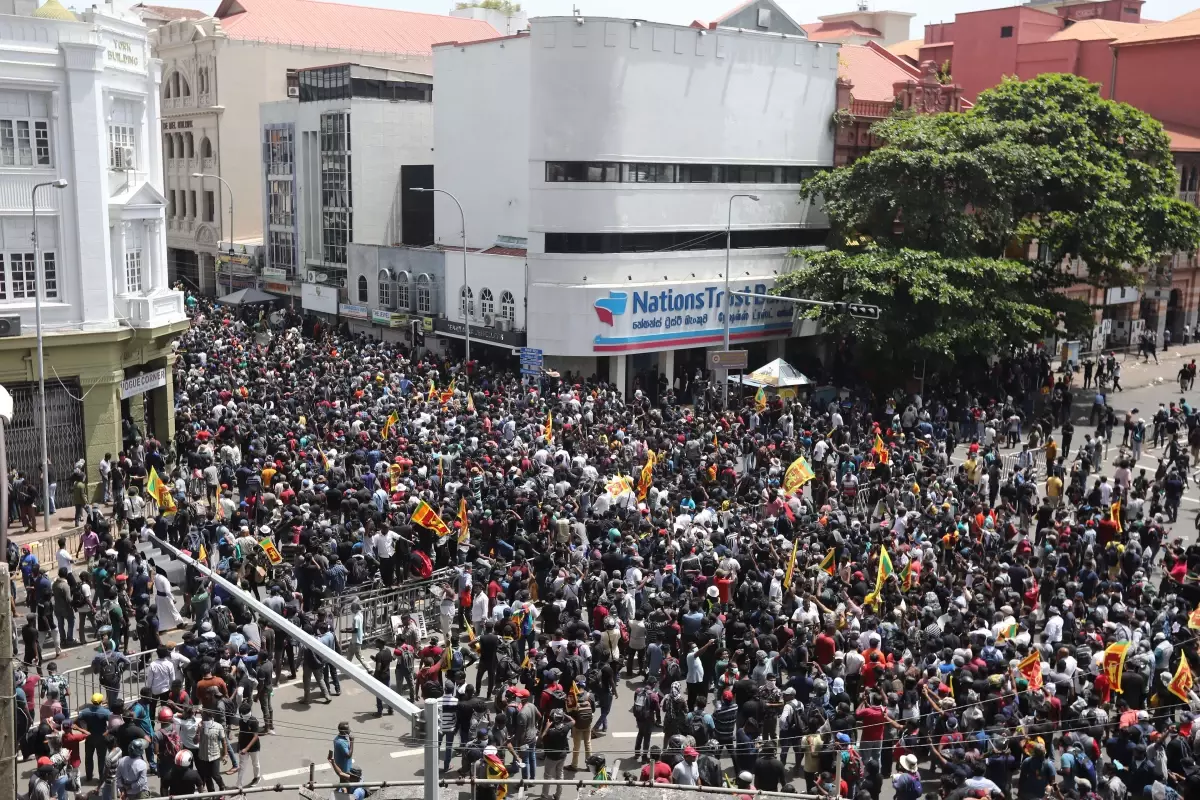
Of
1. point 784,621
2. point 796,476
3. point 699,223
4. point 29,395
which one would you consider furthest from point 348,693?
point 699,223

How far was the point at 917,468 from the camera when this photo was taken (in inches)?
1122

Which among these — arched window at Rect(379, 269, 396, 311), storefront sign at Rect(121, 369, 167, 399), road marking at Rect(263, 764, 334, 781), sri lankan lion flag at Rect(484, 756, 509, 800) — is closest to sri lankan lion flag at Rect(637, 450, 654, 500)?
road marking at Rect(263, 764, 334, 781)

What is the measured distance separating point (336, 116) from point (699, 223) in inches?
720

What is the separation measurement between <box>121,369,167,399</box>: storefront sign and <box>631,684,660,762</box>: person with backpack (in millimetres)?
19247

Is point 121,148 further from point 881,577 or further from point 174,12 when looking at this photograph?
point 174,12

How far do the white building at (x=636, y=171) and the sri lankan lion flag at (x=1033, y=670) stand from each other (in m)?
25.5

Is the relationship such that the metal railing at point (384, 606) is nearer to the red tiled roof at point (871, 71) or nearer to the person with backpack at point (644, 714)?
the person with backpack at point (644, 714)

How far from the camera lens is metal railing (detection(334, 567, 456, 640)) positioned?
20.6 m

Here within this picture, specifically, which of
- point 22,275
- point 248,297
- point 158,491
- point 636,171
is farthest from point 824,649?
point 248,297

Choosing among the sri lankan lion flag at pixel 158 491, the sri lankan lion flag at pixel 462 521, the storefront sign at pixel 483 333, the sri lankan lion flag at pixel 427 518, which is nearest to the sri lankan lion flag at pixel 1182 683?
the sri lankan lion flag at pixel 427 518

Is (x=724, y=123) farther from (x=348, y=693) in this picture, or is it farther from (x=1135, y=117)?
(x=348, y=693)

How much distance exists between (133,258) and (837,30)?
57462mm

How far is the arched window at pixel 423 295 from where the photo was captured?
46.1 m

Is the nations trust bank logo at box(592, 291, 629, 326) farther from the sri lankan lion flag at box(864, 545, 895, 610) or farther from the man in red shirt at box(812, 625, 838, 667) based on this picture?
the man in red shirt at box(812, 625, 838, 667)
